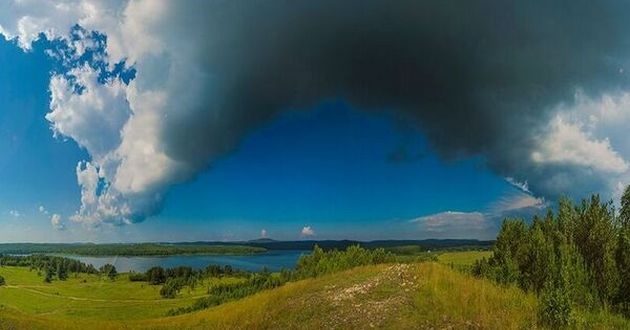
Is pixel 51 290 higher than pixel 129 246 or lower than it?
lower

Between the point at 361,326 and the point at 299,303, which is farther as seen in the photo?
the point at 299,303

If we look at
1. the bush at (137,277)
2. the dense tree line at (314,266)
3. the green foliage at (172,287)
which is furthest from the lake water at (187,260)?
the dense tree line at (314,266)

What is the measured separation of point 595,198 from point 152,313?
158 ft

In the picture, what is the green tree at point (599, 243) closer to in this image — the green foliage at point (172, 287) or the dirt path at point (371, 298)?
the dirt path at point (371, 298)

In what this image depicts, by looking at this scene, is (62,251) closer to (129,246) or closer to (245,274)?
(129,246)

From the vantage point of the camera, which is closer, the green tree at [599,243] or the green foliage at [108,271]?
the green tree at [599,243]

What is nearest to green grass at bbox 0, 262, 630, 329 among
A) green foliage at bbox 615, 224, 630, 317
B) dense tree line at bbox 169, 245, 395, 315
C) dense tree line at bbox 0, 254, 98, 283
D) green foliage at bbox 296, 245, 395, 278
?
green foliage at bbox 615, 224, 630, 317

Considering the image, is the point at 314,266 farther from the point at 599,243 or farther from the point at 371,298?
the point at 371,298

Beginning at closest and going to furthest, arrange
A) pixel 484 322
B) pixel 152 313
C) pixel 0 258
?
pixel 484 322 → pixel 152 313 → pixel 0 258

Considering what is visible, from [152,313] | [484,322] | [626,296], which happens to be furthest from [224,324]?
[152,313]

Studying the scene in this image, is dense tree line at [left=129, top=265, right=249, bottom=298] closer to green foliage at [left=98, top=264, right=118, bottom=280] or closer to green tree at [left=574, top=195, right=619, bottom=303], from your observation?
green foliage at [left=98, top=264, right=118, bottom=280]

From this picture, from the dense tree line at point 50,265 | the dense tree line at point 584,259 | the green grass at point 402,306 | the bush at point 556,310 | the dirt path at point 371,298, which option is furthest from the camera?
the dense tree line at point 50,265

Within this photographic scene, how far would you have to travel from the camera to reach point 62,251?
67812 millimetres

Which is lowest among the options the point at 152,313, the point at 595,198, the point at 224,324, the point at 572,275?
the point at 152,313
